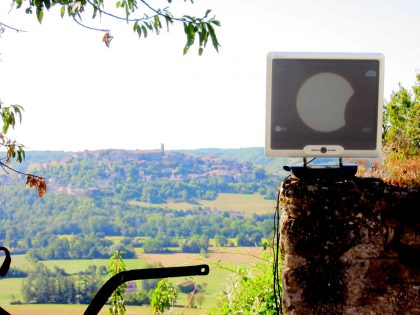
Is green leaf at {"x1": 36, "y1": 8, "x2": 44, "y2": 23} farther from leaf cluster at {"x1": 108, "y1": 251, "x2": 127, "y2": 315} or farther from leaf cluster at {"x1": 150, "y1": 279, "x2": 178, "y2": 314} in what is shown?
leaf cluster at {"x1": 150, "y1": 279, "x2": 178, "y2": 314}

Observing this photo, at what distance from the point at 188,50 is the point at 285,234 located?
2.46 ft

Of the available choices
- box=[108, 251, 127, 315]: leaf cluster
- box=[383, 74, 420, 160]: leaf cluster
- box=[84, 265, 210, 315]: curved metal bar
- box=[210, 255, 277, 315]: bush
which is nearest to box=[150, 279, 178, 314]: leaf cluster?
box=[108, 251, 127, 315]: leaf cluster

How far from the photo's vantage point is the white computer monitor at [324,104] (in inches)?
83.0

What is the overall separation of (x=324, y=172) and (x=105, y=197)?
11298mm

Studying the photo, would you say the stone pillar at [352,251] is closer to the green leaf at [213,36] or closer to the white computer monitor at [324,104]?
the white computer monitor at [324,104]

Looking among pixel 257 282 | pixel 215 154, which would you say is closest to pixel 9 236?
pixel 215 154

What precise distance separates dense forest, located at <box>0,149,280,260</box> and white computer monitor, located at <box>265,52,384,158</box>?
821 centimetres

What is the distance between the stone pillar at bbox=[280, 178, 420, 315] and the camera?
7.18ft

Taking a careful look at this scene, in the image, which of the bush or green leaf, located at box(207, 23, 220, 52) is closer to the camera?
green leaf, located at box(207, 23, 220, 52)

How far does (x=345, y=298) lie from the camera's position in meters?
2.20

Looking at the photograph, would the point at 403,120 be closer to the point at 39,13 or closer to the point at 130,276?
the point at 39,13

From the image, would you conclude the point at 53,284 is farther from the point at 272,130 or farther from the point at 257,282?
the point at 272,130

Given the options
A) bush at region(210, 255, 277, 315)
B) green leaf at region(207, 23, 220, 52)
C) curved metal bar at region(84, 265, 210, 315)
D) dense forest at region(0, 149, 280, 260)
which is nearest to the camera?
curved metal bar at region(84, 265, 210, 315)

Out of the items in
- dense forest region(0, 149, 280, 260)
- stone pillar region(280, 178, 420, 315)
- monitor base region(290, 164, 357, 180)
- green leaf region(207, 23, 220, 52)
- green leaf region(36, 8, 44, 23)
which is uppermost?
green leaf region(36, 8, 44, 23)
